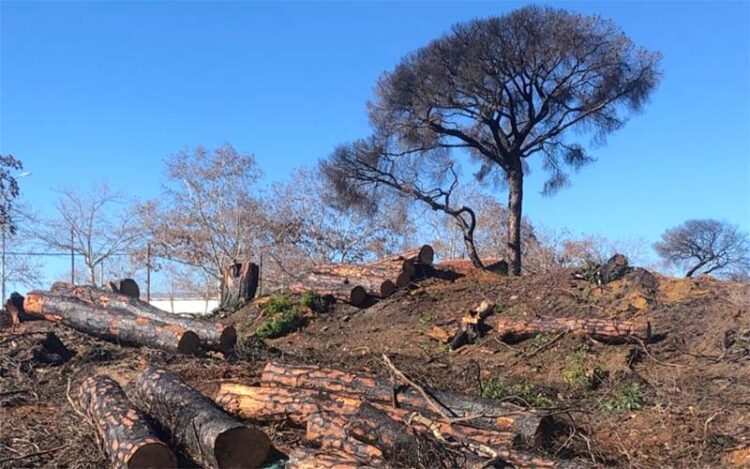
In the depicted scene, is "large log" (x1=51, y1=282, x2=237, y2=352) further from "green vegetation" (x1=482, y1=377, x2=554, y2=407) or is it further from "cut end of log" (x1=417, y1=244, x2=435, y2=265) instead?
"cut end of log" (x1=417, y1=244, x2=435, y2=265)

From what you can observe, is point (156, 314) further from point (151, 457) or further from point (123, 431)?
point (151, 457)

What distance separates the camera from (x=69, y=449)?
5961 millimetres

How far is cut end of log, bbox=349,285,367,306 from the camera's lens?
12.9 metres

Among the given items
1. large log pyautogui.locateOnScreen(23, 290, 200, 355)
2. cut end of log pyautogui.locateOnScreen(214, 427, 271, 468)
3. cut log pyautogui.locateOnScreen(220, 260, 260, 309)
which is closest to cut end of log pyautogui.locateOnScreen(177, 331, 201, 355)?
large log pyautogui.locateOnScreen(23, 290, 200, 355)

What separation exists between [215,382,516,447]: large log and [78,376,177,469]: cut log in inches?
37.6

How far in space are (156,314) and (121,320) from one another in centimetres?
57

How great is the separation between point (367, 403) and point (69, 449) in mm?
2487

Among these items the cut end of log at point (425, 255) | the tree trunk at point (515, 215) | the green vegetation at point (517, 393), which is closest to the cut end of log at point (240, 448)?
the green vegetation at point (517, 393)

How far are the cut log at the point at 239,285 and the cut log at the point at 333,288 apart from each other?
110 cm

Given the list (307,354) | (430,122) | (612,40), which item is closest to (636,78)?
(612,40)

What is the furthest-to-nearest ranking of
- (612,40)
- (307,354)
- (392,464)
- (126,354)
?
(612,40) → (307,354) → (126,354) → (392,464)

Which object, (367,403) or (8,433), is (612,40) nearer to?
(367,403)

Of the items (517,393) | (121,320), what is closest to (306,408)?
(517,393)

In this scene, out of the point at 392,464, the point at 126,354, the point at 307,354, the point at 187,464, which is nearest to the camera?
the point at 392,464
